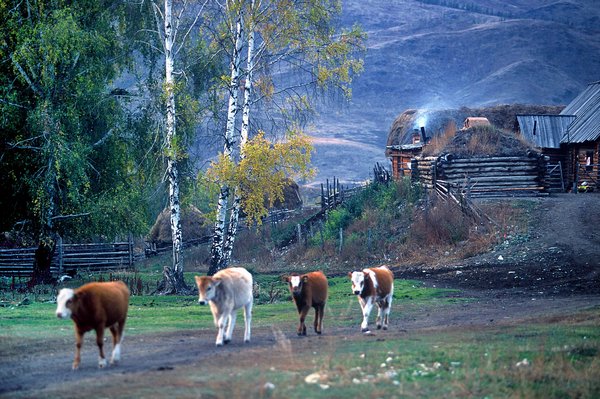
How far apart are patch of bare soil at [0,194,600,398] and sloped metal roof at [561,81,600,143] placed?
61.5 feet

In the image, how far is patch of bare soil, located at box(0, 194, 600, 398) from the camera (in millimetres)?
12922

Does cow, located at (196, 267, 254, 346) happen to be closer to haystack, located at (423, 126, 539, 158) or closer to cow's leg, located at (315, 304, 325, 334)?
cow's leg, located at (315, 304, 325, 334)

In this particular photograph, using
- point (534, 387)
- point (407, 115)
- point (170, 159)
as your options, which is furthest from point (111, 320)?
point (407, 115)

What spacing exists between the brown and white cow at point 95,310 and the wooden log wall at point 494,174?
35158 millimetres

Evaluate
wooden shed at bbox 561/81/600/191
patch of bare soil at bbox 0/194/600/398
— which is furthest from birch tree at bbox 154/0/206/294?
wooden shed at bbox 561/81/600/191

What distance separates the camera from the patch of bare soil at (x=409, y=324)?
12922 mm

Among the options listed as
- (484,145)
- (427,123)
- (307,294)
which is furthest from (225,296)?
(427,123)

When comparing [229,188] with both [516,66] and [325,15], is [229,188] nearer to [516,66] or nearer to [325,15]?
[325,15]

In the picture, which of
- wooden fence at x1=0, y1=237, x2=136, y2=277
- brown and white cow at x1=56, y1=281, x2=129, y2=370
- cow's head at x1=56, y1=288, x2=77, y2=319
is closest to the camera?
cow's head at x1=56, y1=288, x2=77, y2=319

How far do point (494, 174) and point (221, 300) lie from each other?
3530 cm

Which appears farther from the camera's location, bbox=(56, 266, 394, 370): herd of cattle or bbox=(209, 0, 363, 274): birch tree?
bbox=(209, 0, 363, 274): birch tree

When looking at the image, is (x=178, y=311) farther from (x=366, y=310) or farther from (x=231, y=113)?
(x=231, y=113)

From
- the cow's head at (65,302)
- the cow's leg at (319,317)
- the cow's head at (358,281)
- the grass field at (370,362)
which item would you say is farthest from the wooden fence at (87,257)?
the cow's head at (65,302)

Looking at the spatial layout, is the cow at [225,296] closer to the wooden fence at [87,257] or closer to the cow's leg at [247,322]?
the cow's leg at [247,322]
